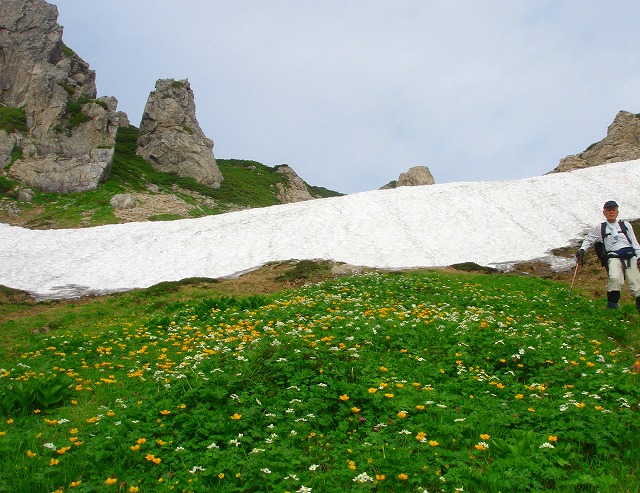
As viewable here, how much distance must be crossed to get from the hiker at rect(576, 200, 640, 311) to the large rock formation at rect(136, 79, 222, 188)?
237ft

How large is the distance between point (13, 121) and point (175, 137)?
28.1 metres

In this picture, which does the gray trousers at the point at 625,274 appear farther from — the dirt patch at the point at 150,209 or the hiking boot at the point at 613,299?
the dirt patch at the point at 150,209

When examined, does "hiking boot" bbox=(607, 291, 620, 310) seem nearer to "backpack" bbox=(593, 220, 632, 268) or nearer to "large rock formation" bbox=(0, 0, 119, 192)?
"backpack" bbox=(593, 220, 632, 268)

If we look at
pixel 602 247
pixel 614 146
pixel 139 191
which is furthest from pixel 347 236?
pixel 614 146

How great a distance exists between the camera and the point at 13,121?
187 feet

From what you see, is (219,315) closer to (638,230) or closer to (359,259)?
(359,259)

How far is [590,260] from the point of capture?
24578 mm

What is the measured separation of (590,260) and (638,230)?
5.87 m

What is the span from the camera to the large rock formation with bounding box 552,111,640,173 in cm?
5431

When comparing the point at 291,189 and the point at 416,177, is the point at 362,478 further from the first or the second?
the point at 291,189

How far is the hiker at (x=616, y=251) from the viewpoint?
42.3ft

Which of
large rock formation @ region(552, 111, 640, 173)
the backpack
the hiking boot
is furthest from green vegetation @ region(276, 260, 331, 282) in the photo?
large rock formation @ region(552, 111, 640, 173)

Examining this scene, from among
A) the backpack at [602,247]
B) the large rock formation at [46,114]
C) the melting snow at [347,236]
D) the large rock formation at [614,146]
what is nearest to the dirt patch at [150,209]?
the melting snow at [347,236]

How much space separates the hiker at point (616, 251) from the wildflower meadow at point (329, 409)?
241 cm
